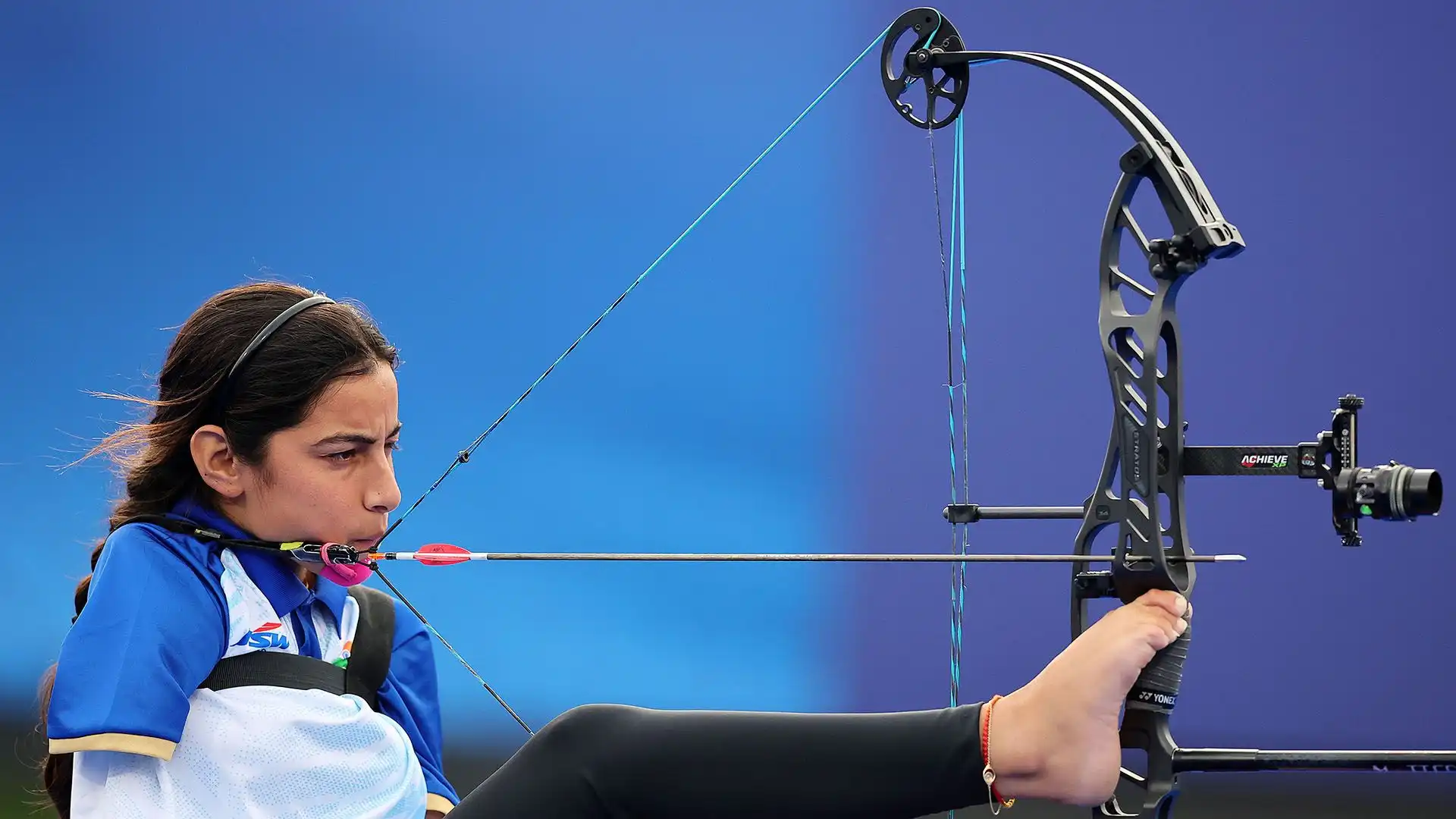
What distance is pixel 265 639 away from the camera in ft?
4.23

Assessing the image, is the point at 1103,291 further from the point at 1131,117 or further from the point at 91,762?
the point at 91,762

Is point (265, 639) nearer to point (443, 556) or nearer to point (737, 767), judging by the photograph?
point (443, 556)

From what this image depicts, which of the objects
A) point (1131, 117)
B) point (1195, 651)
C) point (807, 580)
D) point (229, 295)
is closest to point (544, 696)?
point (807, 580)

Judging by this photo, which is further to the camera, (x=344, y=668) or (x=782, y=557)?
(x=344, y=668)

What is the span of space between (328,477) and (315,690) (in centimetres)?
20

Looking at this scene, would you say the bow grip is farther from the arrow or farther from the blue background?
the blue background

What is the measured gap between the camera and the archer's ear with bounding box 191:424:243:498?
1.34 meters

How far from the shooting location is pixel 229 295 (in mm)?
1412

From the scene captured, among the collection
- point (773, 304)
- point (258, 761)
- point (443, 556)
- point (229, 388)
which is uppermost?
point (773, 304)

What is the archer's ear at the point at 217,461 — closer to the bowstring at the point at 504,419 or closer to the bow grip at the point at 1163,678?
the bowstring at the point at 504,419

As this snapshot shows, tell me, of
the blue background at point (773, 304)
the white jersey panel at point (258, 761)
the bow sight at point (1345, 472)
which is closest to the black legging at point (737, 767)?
the white jersey panel at point (258, 761)

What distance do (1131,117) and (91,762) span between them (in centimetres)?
112

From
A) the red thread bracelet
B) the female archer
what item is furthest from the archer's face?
the red thread bracelet

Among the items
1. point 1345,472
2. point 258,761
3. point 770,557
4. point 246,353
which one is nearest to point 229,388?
point 246,353
